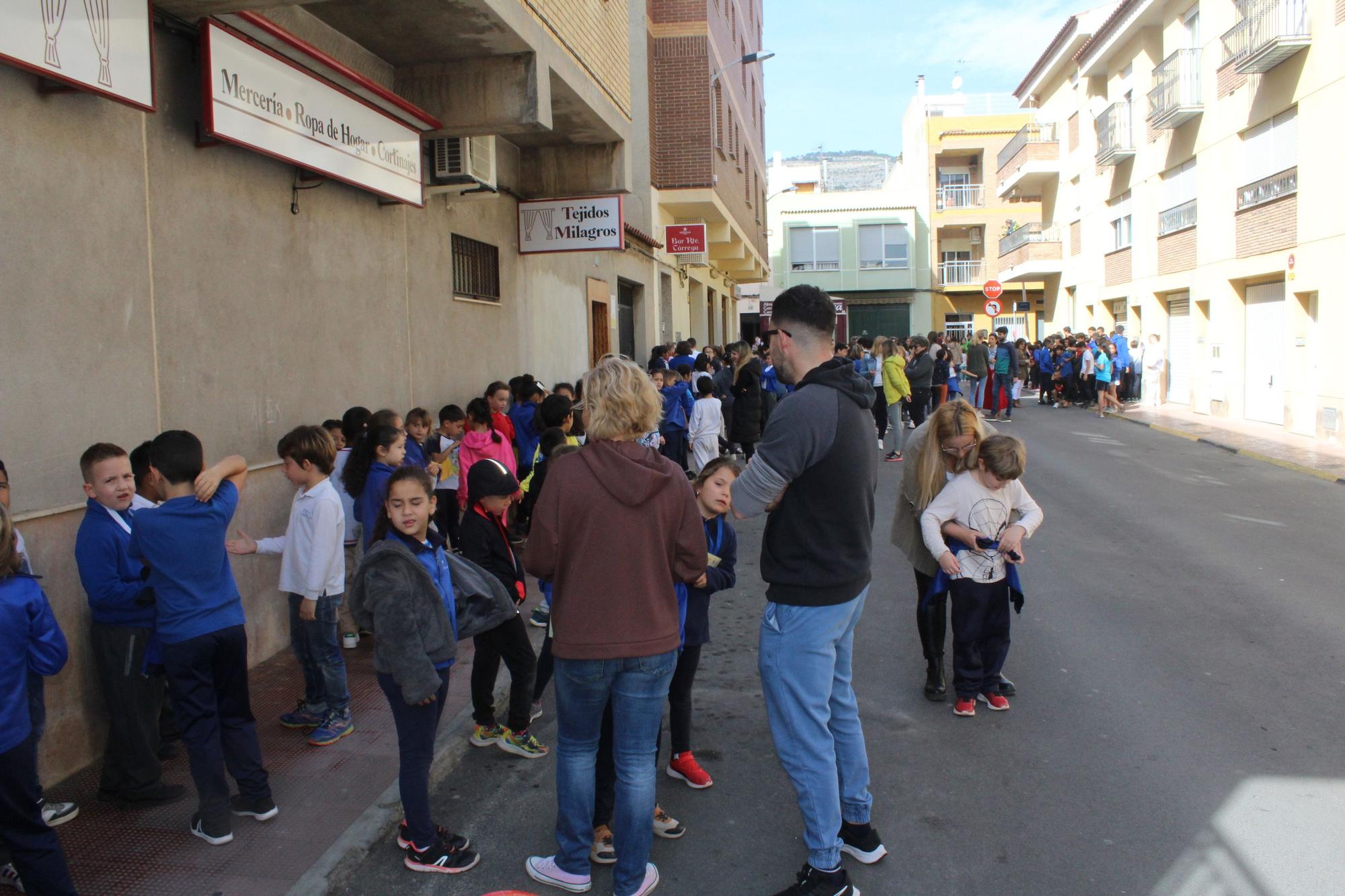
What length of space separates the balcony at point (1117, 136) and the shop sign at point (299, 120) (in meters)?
23.8

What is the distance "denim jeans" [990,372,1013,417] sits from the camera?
68.5 feet

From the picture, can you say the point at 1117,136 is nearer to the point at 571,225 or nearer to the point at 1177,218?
the point at 1177,218

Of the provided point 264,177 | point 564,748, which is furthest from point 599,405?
point 264,177

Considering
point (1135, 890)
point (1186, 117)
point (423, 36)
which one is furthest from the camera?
point (1186, 117)

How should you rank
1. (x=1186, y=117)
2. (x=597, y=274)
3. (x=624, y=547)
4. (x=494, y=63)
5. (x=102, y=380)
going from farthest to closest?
(x=1186, y=117), (x=597, y=274), (x=494, y=63), (x=102, y=380), (x=624, y=547)

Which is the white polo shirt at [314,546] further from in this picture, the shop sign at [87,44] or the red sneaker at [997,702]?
the red sneaker at [997,702]

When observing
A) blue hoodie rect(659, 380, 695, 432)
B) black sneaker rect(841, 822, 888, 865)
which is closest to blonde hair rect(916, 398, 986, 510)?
black sneaker rect(841, 822, 888, 865)

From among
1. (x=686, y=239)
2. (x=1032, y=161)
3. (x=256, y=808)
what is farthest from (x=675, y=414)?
(x=1032, y=161)

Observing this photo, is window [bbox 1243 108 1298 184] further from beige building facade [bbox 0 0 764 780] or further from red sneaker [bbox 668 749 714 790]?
red sneaker [bbox 668 749 714 790]

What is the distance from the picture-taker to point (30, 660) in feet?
11.0

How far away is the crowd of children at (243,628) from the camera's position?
132 inches

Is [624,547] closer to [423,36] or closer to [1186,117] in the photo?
[423,36]

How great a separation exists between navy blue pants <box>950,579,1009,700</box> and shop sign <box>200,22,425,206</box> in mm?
4664

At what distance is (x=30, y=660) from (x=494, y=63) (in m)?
6.55
